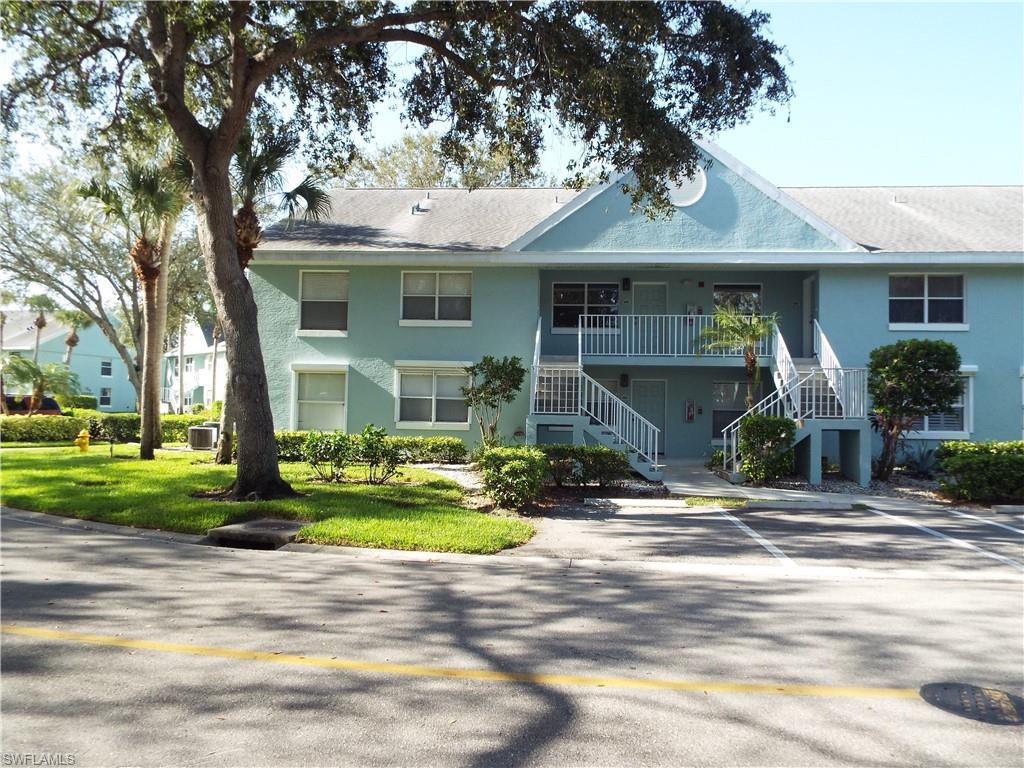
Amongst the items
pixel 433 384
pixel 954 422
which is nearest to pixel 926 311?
pixel 954 422

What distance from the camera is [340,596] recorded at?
21.3 ft

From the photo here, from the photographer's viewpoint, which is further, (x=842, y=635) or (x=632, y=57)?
(x=632, y=57)

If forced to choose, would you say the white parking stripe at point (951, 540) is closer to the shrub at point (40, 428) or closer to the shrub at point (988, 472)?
the shrub at point (988, 472)

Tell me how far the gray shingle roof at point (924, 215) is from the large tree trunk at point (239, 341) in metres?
14.9

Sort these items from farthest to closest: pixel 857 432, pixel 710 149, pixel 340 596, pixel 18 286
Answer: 1. pixel 18 286
2. pixel 710 149
3. pixel 857 432
4. pixel 340 596

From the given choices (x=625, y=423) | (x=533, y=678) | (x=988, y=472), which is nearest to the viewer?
(x=533, y=678)

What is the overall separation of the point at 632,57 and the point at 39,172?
27930 millimetres

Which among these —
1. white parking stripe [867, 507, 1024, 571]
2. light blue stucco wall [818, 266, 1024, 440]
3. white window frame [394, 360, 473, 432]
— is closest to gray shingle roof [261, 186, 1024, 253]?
light blue stucco wall [818, 266, 1024, 440]

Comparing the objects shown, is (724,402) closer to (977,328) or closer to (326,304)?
(977,328)

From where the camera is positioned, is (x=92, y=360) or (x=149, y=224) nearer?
(x=149, y=224)

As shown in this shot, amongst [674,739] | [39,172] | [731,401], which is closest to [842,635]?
[674,739]

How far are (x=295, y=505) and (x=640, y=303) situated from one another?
40.9 feet

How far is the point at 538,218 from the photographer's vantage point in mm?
20672

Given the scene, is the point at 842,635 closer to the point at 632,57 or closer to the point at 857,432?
the point at 632,57
